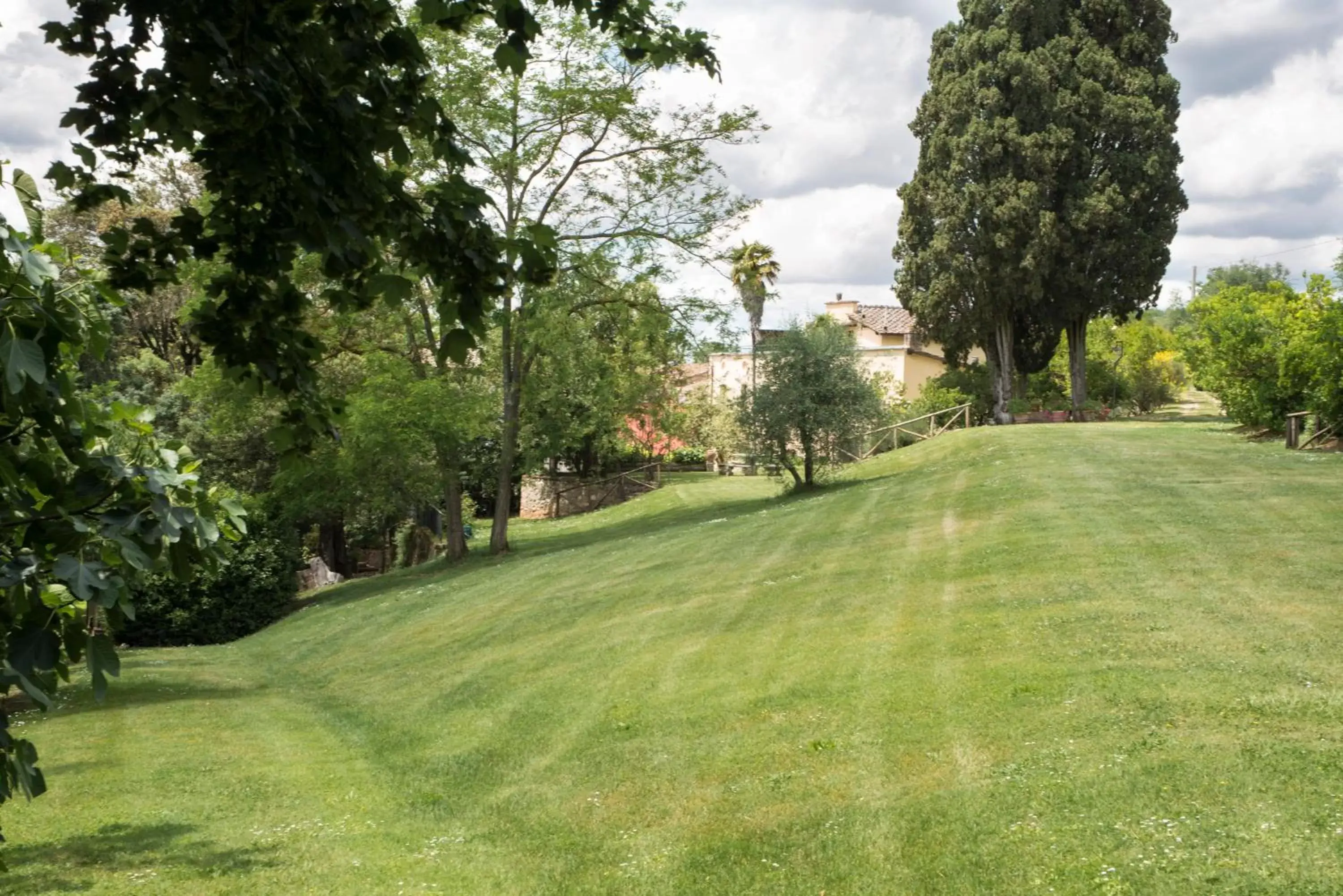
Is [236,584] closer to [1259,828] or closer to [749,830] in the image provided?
[749,830]

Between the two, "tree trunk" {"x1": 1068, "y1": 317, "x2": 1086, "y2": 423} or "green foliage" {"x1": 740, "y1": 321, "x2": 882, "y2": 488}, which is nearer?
"green foliage" {"x1": 740, "y1": 321, "x2": 882, "y2": 488}

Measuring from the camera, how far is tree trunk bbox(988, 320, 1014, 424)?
→ 4403cm

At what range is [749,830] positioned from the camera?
875cm

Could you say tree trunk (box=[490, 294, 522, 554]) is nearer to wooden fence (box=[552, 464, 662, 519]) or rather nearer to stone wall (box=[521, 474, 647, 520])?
stone wall (box=[521, 474, 647, 520])

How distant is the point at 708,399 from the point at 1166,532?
43056mm

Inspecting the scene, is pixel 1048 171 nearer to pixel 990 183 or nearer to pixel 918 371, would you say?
pixel 990 183

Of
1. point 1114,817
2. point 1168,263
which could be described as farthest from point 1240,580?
point 1168,263

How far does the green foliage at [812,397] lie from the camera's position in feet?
99.4

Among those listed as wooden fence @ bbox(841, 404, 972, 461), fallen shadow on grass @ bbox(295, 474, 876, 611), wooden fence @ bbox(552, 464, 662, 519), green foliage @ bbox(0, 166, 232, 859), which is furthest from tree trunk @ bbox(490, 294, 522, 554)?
green foliage @ bbox(0, 166, 232, 859)

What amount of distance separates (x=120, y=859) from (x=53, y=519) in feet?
22.6

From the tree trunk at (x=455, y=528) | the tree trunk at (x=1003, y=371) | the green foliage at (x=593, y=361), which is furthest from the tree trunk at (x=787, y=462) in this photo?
the tree trunk at (x=1003, y=371)

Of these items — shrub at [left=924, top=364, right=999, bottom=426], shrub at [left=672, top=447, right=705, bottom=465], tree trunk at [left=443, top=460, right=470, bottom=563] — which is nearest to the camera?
tree trunk at [left=443, top=460, right=470, bottom=563]

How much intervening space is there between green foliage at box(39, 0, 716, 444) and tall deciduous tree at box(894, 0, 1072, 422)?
38625mm

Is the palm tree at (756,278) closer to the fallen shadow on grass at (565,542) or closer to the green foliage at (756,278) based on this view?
the green foliage at (756,278)
